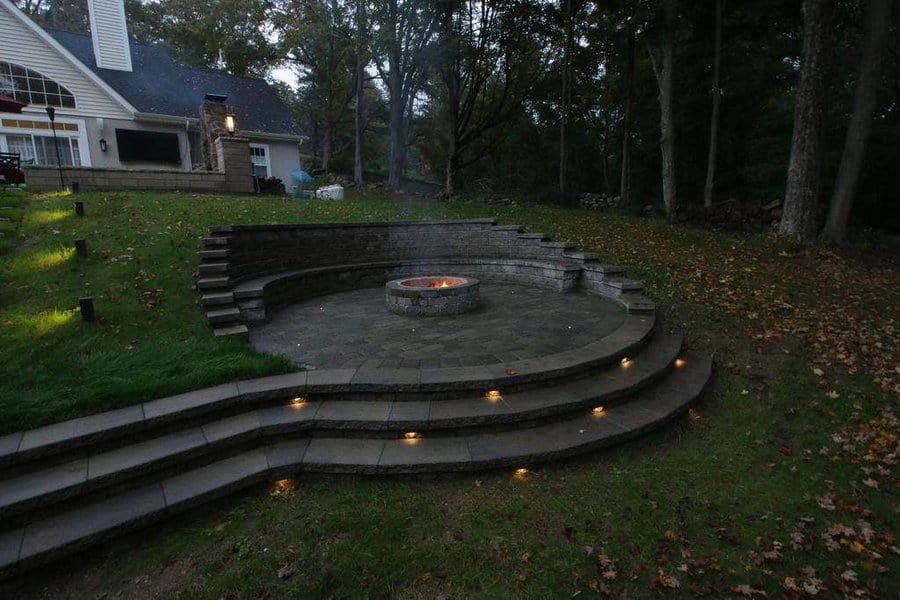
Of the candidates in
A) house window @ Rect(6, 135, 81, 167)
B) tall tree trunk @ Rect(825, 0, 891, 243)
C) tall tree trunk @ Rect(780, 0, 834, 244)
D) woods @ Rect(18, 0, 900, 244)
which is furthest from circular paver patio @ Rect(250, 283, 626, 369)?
house window @ Rect(6, 135, 81, 167)

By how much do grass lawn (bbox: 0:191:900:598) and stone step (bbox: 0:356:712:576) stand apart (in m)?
0.14

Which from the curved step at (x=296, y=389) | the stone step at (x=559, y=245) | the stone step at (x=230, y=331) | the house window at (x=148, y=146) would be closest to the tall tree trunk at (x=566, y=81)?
the stone step at (x=559, y=245)

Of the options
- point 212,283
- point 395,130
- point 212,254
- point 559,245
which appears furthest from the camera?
point 395,130

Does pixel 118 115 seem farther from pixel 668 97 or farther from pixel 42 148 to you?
pixel 668 97

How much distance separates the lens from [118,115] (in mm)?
17609

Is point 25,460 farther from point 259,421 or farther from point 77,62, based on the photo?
point 77,62

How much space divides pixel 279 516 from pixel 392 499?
0.87 meters

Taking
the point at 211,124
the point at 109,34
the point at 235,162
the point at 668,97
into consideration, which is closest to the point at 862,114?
the point at 668,97

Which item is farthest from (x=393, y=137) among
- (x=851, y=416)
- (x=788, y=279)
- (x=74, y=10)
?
(x=74, y=10)

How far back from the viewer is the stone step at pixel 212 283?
668cm

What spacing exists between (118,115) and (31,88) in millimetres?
2672

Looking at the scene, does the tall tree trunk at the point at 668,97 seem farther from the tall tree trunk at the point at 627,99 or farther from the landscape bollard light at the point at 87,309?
the landscape bollard light at the point at 87,309

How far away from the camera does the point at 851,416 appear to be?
4.94 metres

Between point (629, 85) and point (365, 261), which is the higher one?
point (629, 85)
